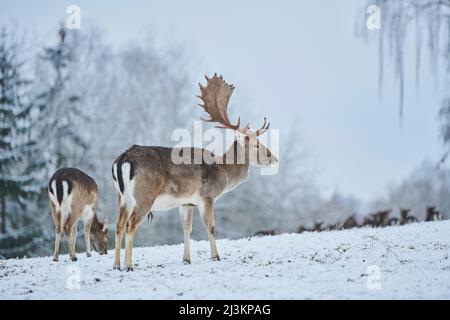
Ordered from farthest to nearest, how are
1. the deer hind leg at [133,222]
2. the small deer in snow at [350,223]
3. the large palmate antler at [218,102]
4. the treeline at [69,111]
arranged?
1. the treeline at [69,111]
2. the small deer in snow at [350,223]
3. the large palmate antler at [218,102]
4. the deer hind leg at [133,222]

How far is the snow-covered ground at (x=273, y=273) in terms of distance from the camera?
865 centimetres

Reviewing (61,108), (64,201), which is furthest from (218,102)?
(61,108)

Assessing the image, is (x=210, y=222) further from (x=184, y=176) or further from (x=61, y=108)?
(x=61, y=108)

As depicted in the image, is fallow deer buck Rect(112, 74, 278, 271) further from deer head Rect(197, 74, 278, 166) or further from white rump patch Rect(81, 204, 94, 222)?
white rump patch Rect(81, 204, 94, 222)

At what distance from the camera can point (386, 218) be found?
63.4ft

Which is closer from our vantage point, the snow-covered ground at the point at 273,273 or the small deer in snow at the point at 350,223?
the snow-covered ground at the point at 273,273

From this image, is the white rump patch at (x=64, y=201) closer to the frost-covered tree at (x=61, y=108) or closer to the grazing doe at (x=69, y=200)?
the grazing doe at (x=69, y=200)

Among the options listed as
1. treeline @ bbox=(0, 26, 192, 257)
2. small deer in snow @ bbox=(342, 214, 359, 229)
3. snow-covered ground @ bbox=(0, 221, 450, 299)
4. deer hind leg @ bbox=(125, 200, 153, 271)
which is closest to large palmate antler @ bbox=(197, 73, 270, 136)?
snow-covered ground @ bbox=(0, 221, 450, 299)

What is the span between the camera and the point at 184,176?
1155 centimetres

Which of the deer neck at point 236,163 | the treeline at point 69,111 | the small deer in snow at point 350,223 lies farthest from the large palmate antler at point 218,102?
the treeline at point 69,111

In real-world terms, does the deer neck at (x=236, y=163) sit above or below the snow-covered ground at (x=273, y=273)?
above

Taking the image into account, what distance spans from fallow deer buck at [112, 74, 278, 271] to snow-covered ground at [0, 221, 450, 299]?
0.83 meters

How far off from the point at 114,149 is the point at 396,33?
17.0 metres

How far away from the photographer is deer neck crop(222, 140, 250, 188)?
A: 12844 mm
